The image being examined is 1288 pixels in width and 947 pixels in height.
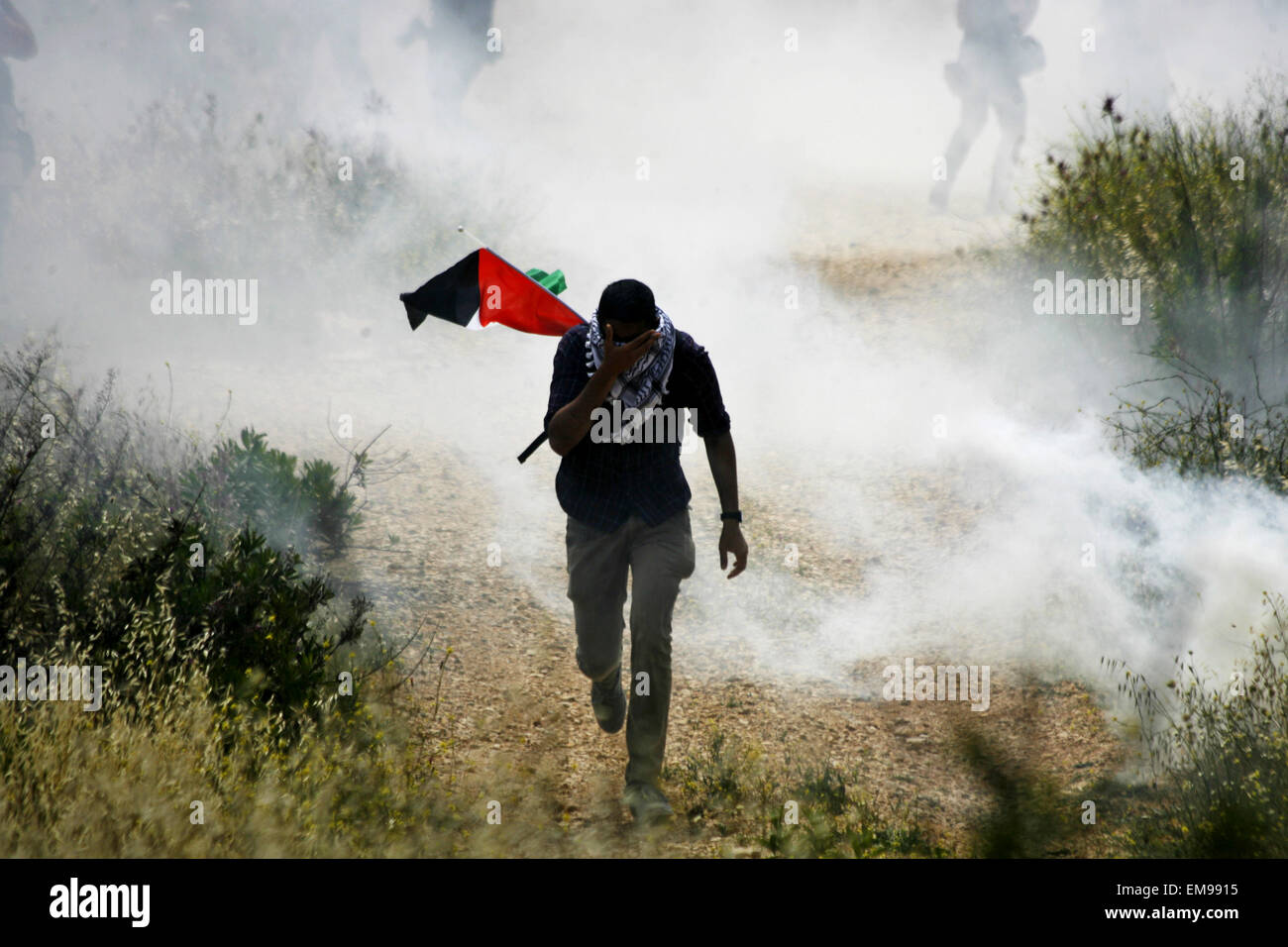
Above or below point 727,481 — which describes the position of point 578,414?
above

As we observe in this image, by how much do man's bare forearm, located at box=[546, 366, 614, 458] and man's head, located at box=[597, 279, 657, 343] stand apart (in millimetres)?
254

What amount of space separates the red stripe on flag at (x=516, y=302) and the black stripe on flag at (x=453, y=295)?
0.06 metres

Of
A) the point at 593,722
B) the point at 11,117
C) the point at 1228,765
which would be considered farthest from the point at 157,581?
the point at 11,117

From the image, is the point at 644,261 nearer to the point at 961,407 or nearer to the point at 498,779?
the point at 961,407

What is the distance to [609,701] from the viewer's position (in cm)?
441

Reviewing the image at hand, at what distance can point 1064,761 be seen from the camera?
15.4ft

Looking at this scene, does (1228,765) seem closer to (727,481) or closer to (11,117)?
(727,481)

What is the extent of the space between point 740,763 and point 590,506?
61.6 inches

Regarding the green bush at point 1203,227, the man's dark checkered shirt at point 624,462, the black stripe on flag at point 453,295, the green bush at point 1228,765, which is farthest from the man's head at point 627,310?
the green bush at point 1203,227

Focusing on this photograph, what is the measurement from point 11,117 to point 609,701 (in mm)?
11821

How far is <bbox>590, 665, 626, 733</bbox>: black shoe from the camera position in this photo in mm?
4367

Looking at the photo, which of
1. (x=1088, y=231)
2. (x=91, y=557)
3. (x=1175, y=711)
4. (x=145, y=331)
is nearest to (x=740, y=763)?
(x=1175, y=711)

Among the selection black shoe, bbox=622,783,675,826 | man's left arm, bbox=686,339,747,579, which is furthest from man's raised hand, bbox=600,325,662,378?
black shoe, bbox=622,783,675,826

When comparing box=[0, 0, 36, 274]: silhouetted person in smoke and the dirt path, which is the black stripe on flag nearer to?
the dirt path
